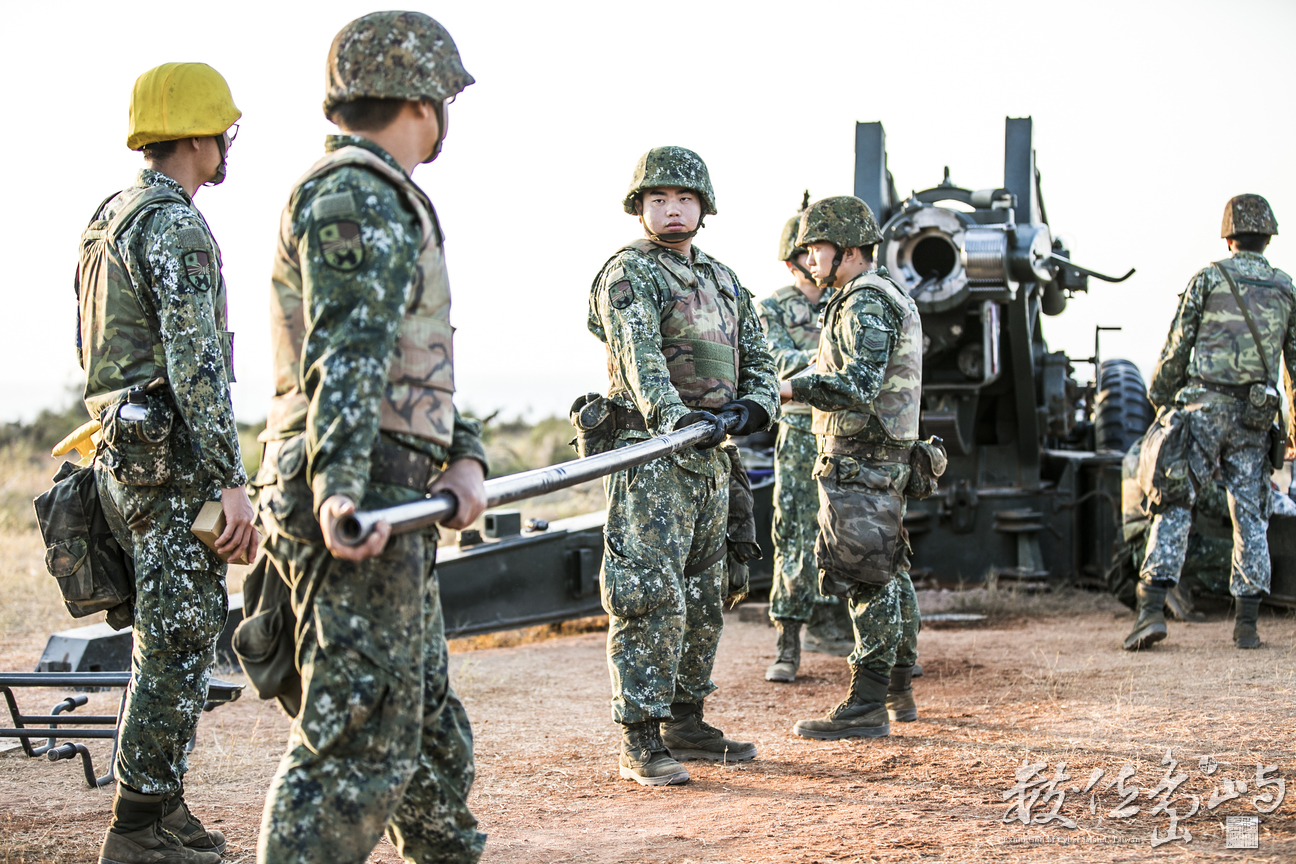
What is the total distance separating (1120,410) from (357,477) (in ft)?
28.1

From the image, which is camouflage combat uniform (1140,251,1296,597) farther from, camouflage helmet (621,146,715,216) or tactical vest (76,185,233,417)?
tactical vest (76,185,233,417)

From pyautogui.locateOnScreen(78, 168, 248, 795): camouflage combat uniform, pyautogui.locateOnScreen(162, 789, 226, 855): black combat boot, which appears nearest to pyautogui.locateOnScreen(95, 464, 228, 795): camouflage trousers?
pyautogui.locateOnScreen(78, 168, 248, 795): camouflage combat uniform

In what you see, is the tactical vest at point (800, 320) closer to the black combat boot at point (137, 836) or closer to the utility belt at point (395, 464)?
the black combat boot at point (137, 836)

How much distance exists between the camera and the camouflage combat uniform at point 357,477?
2.32m

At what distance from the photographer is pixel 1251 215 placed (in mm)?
6613

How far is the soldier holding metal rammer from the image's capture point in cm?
480

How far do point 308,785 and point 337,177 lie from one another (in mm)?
1144

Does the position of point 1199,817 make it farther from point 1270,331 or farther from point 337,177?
point 1270,331

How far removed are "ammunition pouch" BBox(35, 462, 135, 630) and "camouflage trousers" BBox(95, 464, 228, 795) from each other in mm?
195

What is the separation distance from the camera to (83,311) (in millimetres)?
3533

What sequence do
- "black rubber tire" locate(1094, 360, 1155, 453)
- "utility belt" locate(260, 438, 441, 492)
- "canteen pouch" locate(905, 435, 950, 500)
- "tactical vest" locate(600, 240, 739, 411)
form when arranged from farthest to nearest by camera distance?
"black rubber tire" locate(1094, 360, 1155, 453) < "canteen pouch" locate(905, 435, 950, 500) < "tactical vest" locate(600, 240, 739, 411) < "utility belt" locate(260, 438, 441, 492)

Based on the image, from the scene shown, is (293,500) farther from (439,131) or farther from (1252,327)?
(1252,327)

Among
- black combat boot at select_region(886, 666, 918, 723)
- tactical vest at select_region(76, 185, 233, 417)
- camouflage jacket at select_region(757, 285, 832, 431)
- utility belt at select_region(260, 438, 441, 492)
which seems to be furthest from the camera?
camouflage jacket at select_region(757, 285, 832, 431)

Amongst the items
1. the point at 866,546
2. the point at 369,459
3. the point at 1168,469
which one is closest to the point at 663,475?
the point at 866,546
